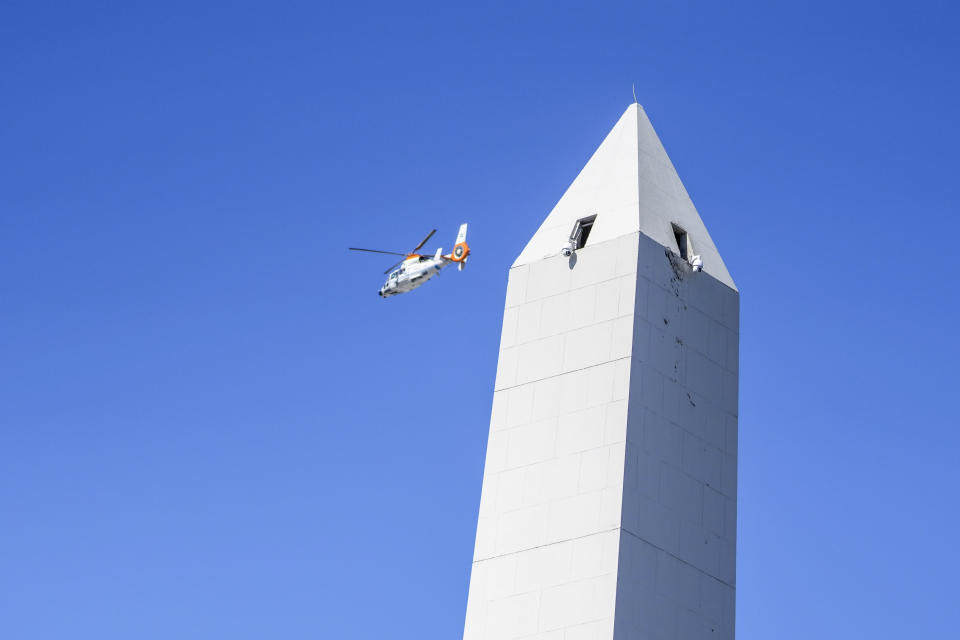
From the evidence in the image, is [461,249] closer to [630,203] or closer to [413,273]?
Result: [413,273]

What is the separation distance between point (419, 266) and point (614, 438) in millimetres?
35437

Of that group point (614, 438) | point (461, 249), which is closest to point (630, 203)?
point (614, 438)

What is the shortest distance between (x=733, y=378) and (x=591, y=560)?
8.42 m

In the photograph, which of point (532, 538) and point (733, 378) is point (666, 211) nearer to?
point (733, 378)

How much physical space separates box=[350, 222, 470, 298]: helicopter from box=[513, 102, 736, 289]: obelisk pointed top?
2271 cm

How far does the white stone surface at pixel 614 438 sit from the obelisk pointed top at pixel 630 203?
73 mm

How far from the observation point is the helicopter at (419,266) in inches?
2803

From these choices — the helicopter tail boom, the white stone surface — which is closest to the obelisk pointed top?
the white stone surface

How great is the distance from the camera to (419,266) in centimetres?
7519

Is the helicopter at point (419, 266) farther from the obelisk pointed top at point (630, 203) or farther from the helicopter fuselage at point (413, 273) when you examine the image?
the obelisk pointed top at point (630, 203)

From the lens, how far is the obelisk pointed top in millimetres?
44844

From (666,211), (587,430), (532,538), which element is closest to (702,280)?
(666,211)

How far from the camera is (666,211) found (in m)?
45.8

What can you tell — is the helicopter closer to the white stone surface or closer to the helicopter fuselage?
the helicopter fuselage
